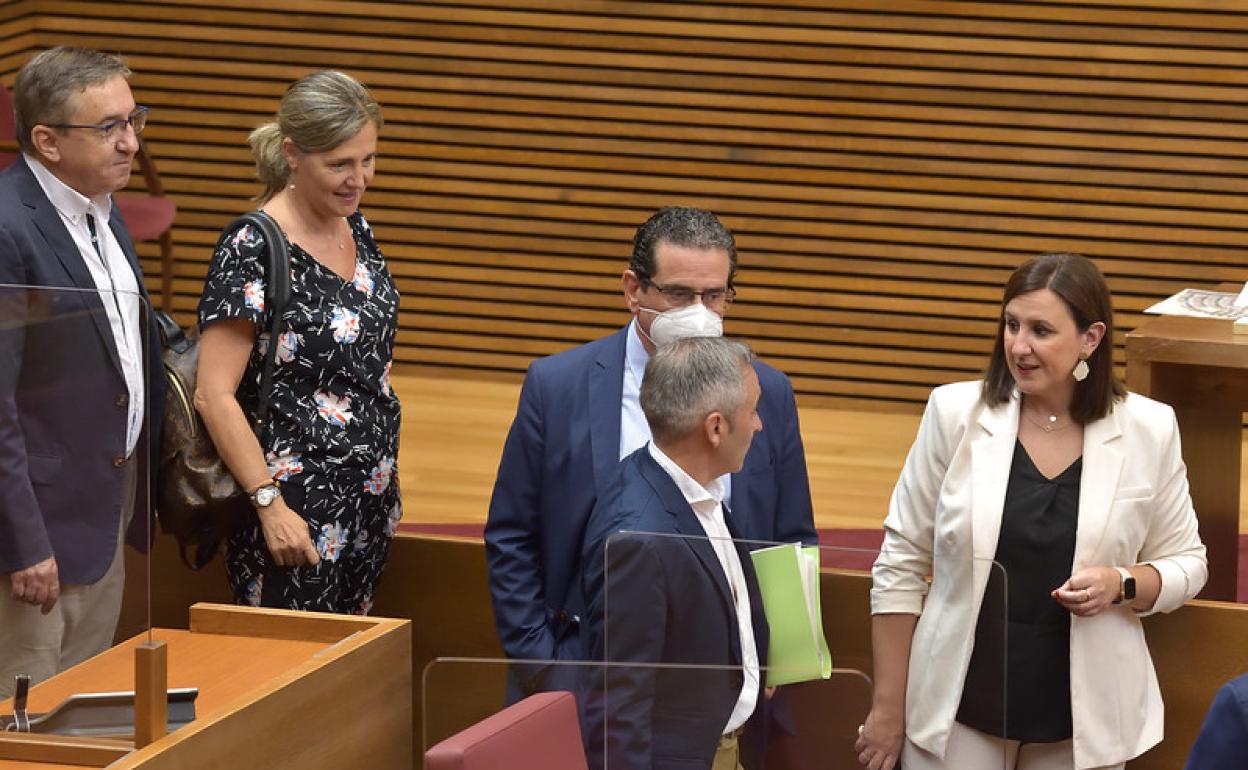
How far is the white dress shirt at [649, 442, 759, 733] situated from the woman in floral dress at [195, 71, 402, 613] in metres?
0.76

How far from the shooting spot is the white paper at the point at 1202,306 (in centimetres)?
445

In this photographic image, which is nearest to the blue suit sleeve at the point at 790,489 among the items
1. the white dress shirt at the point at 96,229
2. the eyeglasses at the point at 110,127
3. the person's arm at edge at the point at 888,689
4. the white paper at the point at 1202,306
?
the person's arm at edge at the point at 888,689

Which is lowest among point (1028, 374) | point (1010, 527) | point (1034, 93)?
point (1010, 527)

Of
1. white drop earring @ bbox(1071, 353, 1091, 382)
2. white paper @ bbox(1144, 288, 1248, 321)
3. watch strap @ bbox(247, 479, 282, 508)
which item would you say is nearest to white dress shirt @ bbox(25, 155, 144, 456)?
watch strap @ bbox(247, 479, 282, 508)

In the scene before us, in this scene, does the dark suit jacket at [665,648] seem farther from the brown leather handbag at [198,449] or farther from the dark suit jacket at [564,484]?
the brown leather handbag at [198,449]

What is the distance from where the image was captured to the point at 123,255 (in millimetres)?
3328

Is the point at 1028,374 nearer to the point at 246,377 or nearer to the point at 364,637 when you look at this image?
the point at 364,637

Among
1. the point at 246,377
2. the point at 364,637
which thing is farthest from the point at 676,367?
the point at 246,377

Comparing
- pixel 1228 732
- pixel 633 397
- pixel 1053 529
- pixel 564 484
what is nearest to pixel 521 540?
pixel 564 484

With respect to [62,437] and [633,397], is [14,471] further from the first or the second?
[633,397]

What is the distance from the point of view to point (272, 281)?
3314 mm

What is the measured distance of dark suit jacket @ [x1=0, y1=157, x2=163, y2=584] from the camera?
88.8 inches

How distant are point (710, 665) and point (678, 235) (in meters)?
0.94

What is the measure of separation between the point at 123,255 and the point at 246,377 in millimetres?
313
